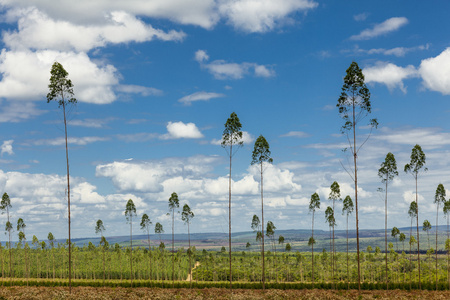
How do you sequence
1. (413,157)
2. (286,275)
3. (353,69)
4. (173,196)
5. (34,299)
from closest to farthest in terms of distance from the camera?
(34,299) < (353,69) < (413,157) < (173,196) < (286,275)

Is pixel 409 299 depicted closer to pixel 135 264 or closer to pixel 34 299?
pixel 34 299

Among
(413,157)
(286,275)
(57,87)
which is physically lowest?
(286,275)

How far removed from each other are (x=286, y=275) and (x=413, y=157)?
84.8 metres

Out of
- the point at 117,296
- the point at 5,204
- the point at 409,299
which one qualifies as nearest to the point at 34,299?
the point at 117,296

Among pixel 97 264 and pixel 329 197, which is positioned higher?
pixel 329 197

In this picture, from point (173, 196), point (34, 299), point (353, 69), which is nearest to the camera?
point (34, 299)

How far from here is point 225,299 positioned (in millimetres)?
36719

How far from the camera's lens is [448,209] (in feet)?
237

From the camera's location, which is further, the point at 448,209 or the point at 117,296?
the point at 448,209

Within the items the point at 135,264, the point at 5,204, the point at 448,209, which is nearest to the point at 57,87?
the point at 5,204

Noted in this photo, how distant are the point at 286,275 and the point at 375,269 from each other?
29.7 meters

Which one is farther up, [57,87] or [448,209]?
[57,87]

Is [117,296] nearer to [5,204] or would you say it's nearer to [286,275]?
[5,204]

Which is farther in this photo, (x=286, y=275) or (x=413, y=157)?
(x=286, y=275)
